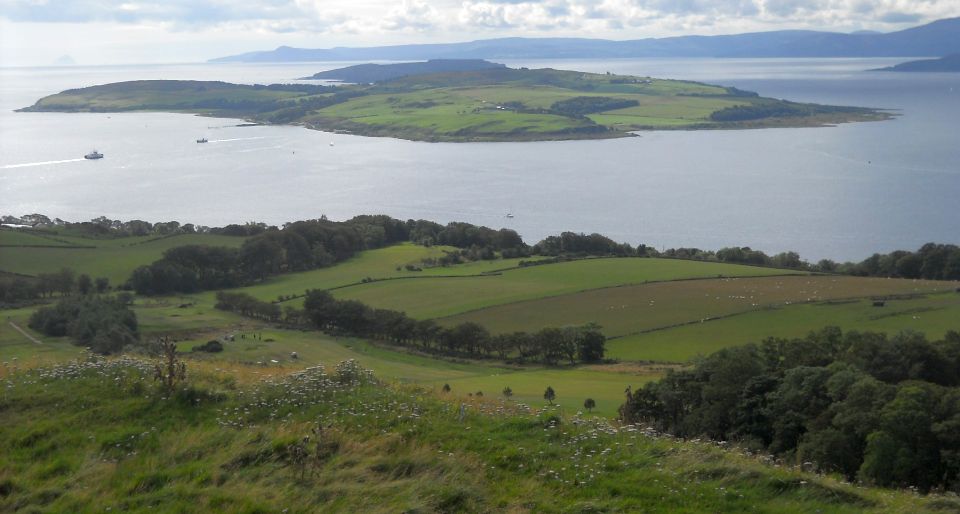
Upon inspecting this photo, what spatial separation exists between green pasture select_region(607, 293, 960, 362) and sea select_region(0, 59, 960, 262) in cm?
1970

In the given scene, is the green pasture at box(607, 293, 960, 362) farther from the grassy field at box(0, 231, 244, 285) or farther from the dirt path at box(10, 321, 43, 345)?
the grassy field at box(0, 231, 244, 285)

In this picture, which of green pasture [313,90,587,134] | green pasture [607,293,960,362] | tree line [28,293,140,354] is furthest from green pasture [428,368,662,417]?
green pasture [313,90,587,134]

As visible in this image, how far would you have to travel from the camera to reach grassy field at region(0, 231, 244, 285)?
4034cm

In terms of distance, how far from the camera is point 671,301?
110ft

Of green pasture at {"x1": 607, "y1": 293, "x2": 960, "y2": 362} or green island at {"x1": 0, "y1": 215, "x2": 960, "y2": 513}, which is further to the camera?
green pasture at {"x1": 607, "y1": 293, "x2": 960, "y2": 362}

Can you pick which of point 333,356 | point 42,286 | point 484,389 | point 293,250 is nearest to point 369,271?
point 293,250

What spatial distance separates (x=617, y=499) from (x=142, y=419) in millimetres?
4241

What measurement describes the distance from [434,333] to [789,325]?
1159 centimetres

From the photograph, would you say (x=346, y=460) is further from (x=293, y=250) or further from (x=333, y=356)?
(x=293, y=250)

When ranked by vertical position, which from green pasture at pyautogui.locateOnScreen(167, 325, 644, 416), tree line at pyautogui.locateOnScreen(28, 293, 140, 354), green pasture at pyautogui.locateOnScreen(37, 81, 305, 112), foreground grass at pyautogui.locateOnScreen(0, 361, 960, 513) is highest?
green pasture at pyautogui.locateOnScreen(37, 81, 305, 112)

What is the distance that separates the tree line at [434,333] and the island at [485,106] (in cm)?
7523

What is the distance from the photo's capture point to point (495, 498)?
6.51 metres

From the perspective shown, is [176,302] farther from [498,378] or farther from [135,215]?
[135,215]

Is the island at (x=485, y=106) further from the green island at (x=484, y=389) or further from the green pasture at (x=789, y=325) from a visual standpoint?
the green pasture at (x=789, y=325)
